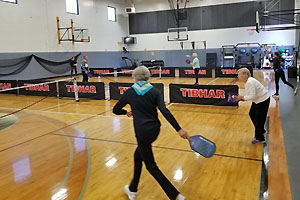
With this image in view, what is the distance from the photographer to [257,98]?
544cm

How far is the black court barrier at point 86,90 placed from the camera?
11.7 m

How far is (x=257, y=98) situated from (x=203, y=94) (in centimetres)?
426

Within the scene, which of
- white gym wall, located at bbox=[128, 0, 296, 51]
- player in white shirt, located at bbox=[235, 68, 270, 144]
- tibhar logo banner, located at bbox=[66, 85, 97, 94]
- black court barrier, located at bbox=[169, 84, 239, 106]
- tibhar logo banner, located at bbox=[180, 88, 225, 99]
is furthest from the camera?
white gym wall, located at bbox=[128, 0, 296, 51]

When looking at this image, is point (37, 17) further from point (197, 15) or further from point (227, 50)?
point (227, 50)

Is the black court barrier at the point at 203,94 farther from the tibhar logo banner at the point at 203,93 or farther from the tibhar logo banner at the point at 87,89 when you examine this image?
the tibhar logo banner at the point at 87,89

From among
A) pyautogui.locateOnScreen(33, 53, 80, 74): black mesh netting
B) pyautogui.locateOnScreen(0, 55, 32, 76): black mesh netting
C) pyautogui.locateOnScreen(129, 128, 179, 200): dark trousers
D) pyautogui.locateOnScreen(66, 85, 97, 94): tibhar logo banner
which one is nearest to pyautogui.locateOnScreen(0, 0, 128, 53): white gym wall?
pyautogui.locateOnScreen(0, 55, 32, 76): black mesh netting

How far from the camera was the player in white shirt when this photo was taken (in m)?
5.20

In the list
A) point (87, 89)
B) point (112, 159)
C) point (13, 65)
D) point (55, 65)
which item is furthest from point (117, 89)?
point (55, 65)

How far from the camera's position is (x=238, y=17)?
26.1 m

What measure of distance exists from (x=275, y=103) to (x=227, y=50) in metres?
18.1

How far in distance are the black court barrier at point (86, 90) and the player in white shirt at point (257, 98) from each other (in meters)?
7.46

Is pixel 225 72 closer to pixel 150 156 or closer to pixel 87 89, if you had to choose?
pixel 87 89

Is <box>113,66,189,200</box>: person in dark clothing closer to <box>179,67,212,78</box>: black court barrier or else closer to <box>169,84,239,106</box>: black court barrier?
<box>169,84,239,106</box>: black court barrier

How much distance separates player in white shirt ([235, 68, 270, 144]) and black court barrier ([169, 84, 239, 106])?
360 cm
